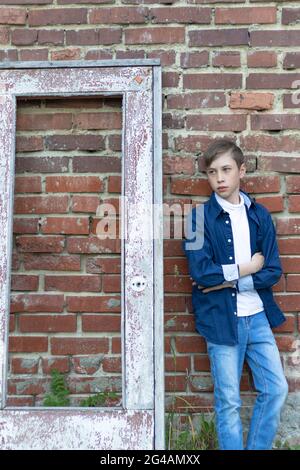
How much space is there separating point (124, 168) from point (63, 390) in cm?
107

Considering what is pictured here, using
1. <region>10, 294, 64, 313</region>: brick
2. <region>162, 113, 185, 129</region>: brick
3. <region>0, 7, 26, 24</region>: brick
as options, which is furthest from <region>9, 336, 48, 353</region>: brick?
<region>0, 7, 26, 24</region>: brick

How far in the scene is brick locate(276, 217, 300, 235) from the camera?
297 cm

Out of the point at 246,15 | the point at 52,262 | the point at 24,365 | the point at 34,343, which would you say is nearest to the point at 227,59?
the point at 246,15

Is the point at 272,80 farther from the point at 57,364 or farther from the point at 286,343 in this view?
the point at 57,364

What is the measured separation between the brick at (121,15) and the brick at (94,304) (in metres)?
1.29

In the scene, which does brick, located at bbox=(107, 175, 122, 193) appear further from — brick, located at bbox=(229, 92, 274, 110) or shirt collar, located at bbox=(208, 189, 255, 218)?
brick, located at bbox=(229, 92, 274, 110)

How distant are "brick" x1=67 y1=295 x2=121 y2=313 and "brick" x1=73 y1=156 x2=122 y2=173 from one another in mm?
594

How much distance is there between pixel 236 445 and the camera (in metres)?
2.73

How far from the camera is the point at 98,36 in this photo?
2.98m

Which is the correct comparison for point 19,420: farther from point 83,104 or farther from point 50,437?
point 83,104

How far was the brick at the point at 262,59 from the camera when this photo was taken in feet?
9.75

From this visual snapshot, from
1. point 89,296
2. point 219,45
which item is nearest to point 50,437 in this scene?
point 89,296

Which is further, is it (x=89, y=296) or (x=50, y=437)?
(x=89, y=296)

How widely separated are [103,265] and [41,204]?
409mm
